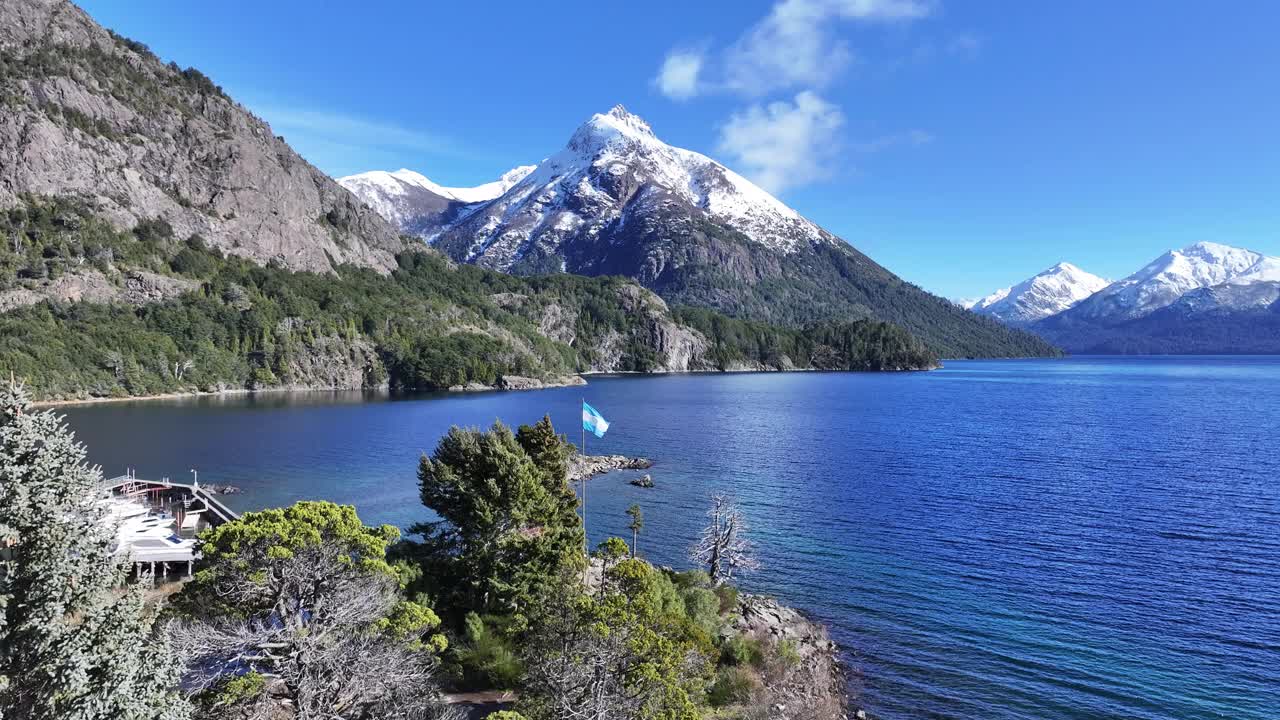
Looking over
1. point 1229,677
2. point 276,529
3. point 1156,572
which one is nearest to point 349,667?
point 276,529

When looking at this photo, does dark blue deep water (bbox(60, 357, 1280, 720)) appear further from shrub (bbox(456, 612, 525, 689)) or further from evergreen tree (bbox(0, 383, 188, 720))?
evergreen tree (bbox(0, 383, 188, 720))

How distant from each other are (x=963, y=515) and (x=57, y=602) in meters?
63.3

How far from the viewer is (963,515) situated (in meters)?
62.0

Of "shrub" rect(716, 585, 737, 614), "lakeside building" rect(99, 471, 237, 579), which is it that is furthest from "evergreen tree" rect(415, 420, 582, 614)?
"lakeside building" rect(99, 471, 237, 579)

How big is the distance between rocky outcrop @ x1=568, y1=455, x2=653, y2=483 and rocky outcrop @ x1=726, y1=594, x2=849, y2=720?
43.4 meters

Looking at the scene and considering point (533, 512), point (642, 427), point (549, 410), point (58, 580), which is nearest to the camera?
point (58, 580)

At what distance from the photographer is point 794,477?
80188mm

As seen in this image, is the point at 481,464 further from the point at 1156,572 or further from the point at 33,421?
the point at 1156,572

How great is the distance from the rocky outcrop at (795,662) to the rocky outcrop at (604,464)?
43352mm

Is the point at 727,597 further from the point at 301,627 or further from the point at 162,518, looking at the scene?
the point at 162,518

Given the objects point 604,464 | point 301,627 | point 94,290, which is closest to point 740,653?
point 301,627

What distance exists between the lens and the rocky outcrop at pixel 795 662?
104 feet

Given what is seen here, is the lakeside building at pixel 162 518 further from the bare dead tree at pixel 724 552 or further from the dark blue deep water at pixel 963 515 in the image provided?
the bare dead tree at pixel 724 552

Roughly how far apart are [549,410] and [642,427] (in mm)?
33436
